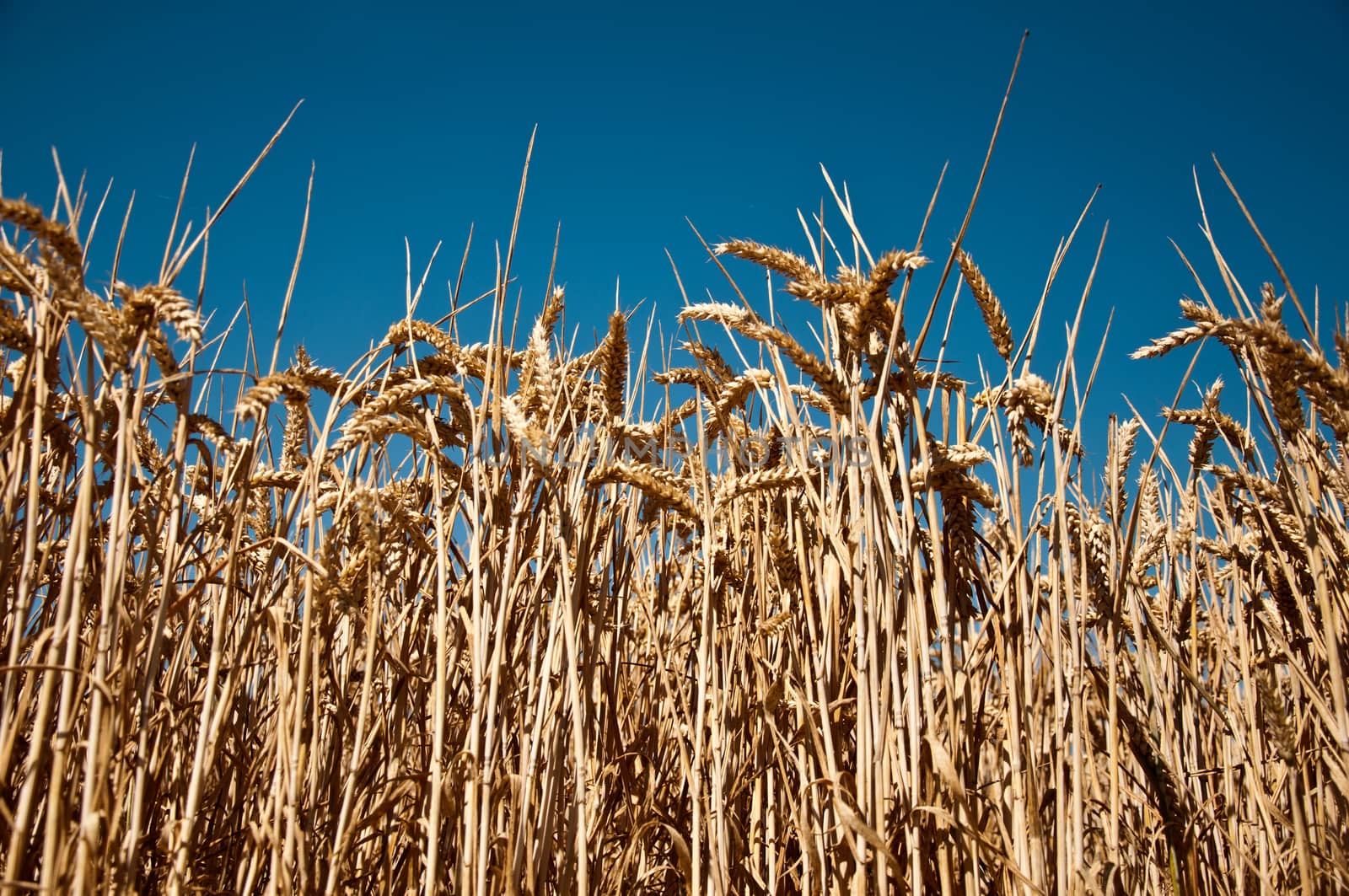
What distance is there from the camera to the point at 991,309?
4.48 ft

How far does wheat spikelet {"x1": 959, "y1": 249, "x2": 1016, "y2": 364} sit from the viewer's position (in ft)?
4.47

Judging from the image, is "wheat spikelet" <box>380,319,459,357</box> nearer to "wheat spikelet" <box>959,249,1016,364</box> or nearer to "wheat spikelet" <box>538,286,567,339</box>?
"wheat spikelet" <box>538,286,567,339</box>

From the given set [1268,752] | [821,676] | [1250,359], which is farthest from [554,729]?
[1268,752]

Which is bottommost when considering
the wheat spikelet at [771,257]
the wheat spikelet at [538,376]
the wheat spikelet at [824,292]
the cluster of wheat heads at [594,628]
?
the cluster of wheat heads at [594,628]

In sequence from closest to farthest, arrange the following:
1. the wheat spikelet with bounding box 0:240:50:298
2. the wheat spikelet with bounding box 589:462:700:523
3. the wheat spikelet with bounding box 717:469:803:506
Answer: the wheat spikelet with bounding box 0:240:50:298, the wheat spikelet with bounding box 589:462:700:523, the wheat spikelet with bounding box 717:469:803:506

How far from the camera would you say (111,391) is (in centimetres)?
112

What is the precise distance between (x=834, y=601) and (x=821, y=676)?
5.9 inches

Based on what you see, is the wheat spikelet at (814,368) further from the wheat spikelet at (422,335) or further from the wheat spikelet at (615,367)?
the wheat spikelet at (422,335)

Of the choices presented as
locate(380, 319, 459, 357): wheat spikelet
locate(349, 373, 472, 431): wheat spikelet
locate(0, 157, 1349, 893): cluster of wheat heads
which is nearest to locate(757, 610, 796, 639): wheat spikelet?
locate(0, 157, 1349, 893): cluster of wheat heads

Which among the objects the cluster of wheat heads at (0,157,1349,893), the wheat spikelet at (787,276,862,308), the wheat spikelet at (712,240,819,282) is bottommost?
the cluster of wheat heads at (0,157,1349,893)

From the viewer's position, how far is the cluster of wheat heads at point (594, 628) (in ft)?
3.47

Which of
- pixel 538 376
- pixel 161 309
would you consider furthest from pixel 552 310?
pixel 161 309

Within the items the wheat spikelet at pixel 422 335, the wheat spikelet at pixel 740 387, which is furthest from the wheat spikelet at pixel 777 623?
the wheat spikelet at pixel 422 335

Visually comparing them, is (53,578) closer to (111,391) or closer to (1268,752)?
(111,391)
